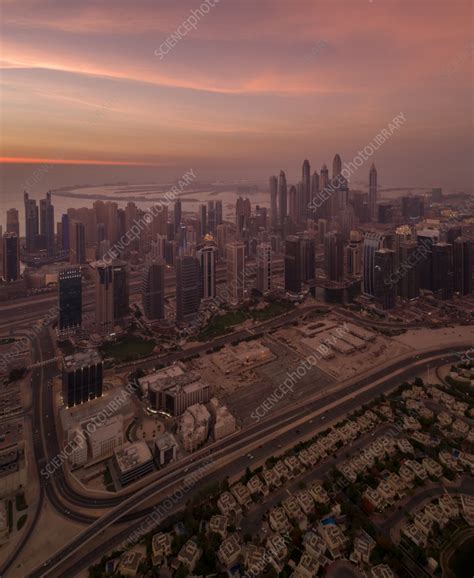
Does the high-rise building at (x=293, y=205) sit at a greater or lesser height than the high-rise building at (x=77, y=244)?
greater

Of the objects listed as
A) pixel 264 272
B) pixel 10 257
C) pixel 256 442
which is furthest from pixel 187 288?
pixel 10 257

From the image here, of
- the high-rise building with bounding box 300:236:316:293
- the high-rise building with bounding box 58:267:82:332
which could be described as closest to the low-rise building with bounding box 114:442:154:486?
the high-rise building with bounding box 58:267:82:332

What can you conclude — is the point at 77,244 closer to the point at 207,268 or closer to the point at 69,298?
the point at 69,298

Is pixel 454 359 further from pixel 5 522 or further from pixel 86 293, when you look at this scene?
pixel 86 293

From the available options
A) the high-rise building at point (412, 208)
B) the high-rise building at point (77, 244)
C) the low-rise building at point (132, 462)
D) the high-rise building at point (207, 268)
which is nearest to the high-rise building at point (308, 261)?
the high-rise building at point (207, 268)

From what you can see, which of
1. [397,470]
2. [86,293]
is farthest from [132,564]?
[86,293]

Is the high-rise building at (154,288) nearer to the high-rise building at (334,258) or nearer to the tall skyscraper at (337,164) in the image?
the high-rise building at (334,258)
